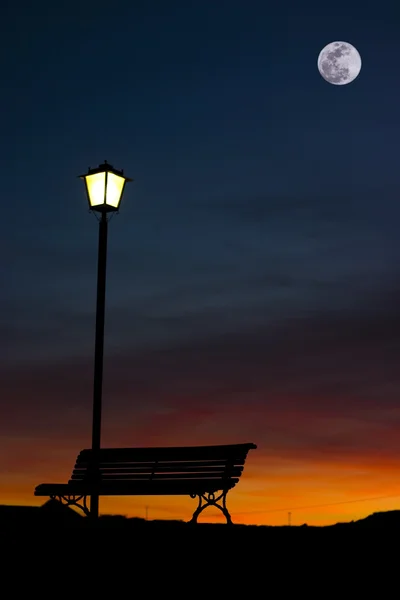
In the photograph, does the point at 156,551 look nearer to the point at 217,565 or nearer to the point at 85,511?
the point at 217,565

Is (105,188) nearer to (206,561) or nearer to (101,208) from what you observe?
(101,208)

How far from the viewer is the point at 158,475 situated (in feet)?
51.7

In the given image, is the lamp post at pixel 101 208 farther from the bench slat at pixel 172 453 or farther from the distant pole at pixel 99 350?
the bench slat at pixel 172 453

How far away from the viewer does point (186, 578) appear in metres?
10.0

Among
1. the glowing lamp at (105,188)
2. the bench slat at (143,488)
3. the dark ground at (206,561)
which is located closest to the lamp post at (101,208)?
the glowing lamp at (105,188)

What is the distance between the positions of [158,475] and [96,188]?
463 cm

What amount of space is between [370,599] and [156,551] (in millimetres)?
2595

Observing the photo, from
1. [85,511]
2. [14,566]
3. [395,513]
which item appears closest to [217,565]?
[14,566]

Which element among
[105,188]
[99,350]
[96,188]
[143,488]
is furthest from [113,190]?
[143,488]

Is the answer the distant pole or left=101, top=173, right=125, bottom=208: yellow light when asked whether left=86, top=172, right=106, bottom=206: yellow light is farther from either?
the distant pole

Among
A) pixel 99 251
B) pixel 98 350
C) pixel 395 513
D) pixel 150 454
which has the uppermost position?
pixel 99 251

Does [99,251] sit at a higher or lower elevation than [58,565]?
higher

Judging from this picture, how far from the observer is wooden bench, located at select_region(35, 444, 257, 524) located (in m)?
14.5

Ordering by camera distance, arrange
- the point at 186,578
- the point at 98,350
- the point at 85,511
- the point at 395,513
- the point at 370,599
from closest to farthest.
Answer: the point at 370,599 → the point at 186,578 → the point at 395,513 → the point at 98,350 → the point at 85,511
